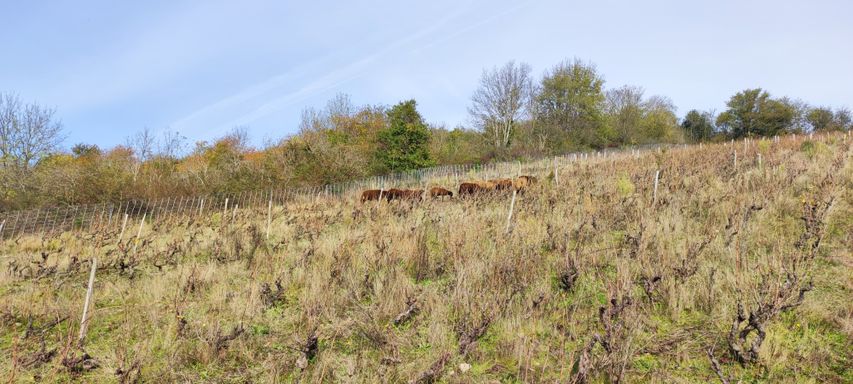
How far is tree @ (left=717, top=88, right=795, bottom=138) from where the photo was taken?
121 feet

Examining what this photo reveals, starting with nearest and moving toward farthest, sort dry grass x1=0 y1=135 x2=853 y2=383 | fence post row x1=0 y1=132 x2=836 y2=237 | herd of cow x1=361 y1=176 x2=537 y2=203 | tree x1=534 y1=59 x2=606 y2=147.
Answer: dry grass x1=0 y1=135 x2=853 y2=383, herd of cow x1=361 y1=176 x2=537 y2=203, fence post row x1=0 y1=132 x2=836 y2=237, tree x1=534 y1=59 x2=606 y2=147

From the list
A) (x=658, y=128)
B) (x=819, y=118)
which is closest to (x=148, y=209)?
(x=658, y=128)

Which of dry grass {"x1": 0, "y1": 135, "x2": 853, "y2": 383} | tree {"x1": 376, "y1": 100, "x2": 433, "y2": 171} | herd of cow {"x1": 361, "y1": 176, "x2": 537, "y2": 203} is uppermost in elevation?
tree {"x1": 376, "y1": 100, "x2": 433, "y2": 171}

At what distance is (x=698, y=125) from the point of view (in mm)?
43438

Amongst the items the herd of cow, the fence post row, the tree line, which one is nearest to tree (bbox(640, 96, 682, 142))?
the tree line

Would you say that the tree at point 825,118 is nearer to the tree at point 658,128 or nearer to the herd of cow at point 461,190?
the tree at point 658,128

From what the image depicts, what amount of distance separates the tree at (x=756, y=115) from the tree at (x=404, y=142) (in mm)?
31685

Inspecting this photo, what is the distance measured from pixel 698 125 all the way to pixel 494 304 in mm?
49825

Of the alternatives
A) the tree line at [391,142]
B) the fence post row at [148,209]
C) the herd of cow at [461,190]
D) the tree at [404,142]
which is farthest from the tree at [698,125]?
the herd of cow at [461,190]

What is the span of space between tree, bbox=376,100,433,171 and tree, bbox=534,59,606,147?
54.9 feet

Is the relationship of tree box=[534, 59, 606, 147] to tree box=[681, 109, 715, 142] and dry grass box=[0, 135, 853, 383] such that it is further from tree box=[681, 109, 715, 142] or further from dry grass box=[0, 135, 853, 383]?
dry grass box=[0, 135, 853, 383]

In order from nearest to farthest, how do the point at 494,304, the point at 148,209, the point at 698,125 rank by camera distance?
the point at 494,304 < the point at 148,209 < the point at 698,125

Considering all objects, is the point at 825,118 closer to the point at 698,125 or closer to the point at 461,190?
the point at 698,125

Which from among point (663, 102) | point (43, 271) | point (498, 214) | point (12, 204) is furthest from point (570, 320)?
point (663, 102)
